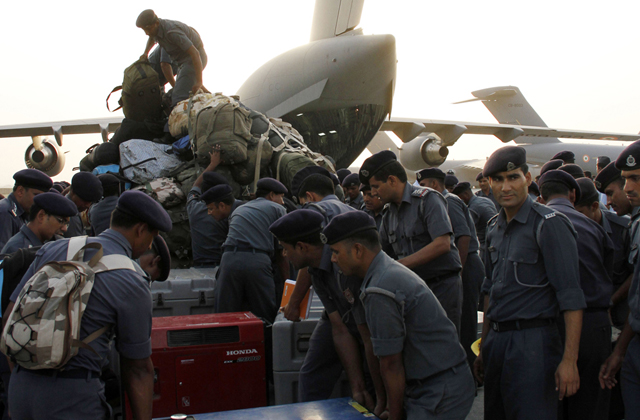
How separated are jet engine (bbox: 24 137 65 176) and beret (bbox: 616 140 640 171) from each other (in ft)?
55.5

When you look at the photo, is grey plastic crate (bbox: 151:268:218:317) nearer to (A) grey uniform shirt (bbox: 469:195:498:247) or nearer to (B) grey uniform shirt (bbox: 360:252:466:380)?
(B) grey uniform shirt (bbox: 360:252:466:380)

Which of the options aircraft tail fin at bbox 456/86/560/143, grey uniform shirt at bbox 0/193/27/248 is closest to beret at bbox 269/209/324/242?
grey uniform shirt at bbox 0/193/27/248

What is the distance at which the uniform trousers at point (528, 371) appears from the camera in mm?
2436

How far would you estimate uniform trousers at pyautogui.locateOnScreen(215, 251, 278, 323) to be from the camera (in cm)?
443

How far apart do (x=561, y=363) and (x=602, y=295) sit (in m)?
0.70

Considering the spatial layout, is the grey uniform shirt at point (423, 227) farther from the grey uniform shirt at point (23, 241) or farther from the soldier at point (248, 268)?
the grey uniform shirt at point (23, 241)

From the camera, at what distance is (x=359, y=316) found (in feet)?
8.47

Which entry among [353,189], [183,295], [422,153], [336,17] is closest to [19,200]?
[183,295]

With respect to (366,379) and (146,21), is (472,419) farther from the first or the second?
(146,21)

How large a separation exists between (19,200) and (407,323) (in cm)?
358

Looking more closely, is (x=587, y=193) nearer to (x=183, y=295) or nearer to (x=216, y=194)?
(x=216, y=194)

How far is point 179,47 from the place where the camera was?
6.98m

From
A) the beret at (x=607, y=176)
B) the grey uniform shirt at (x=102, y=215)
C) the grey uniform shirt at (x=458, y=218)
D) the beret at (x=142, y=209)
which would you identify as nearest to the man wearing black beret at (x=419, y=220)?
the grey uniform shirt at (x=458, y=218)

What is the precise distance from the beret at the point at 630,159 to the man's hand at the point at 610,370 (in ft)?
3.06
